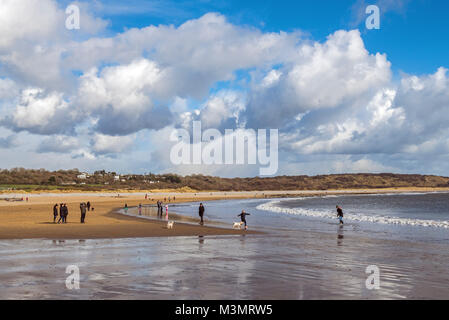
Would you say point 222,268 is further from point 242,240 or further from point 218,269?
point 242,240

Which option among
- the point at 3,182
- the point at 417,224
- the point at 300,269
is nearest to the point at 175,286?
the point at 300,269

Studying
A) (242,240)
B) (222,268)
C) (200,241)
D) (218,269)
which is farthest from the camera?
(242,240)

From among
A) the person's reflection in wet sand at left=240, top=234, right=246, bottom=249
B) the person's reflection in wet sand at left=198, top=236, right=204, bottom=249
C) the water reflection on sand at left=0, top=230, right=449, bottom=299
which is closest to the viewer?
the water reflection on sand at left=0, top=230, right=449, bottom=299

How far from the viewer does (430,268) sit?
17.4m

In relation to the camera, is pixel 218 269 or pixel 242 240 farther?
pixel 242 240

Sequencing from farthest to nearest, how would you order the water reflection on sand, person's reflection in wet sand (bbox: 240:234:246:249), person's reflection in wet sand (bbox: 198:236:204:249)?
person's reflection in wet sand (bbox: 240:234:246:249) < person's reflection in wet sand (bbox: 198:236:204:249) < the water reflection on sand

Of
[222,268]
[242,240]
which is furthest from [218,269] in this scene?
Answer: [242,240]

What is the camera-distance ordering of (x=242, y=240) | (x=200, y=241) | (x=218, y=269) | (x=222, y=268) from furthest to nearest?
1. (x=242, y=240)
2. (x=200, y=241)
3. (x=222, y=268)
4. (x=218, y=269)

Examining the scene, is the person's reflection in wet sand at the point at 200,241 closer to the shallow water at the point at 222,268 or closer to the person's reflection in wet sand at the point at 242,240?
the shallow water at the point at 222,268

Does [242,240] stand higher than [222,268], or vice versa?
[222,268]

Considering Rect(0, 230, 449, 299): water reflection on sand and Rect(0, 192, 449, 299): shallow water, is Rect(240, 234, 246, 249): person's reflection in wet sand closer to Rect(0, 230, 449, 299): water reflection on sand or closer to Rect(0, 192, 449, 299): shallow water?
Rect(0, 192, 449, 299): shallow water

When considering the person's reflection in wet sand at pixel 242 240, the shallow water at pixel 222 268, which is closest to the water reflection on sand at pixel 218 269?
the shallow water at pixel 222 268

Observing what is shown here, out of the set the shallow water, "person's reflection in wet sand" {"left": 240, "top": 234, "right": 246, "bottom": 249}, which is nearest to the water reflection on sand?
the shallow water
